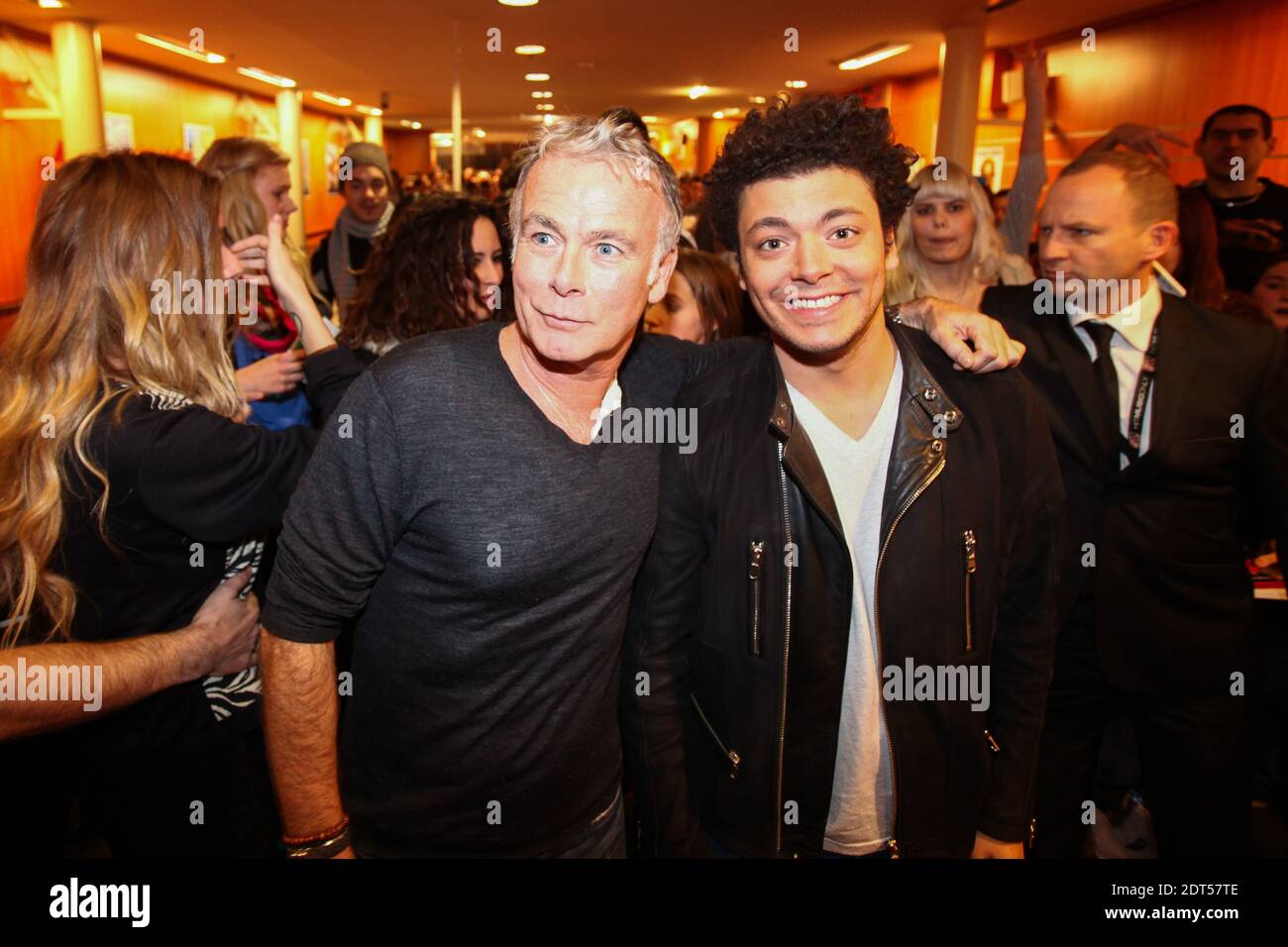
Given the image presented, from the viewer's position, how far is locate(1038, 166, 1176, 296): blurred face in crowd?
2.25 m

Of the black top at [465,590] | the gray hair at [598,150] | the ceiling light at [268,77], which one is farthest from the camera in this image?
the ceiling light at [268,77]

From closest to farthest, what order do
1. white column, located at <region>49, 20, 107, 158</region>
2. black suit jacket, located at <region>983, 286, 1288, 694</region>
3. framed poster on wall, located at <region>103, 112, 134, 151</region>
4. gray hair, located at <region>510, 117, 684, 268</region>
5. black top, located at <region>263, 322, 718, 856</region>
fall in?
1. black top, located at <region>263, 322, 718, 856</region>
2. gray hair, located at <region>510, 117, 684, 268</region>
3. black suit jacket, located at <region>983, 286, 1288, 694</region>
4. white column, located at <region>49, 20, 107, 158</region>
5. framed poster on wall, located at <region>103, 112, 134, 151</region>

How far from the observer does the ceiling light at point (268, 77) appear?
9.45 metres

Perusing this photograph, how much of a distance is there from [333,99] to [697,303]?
38.7ft

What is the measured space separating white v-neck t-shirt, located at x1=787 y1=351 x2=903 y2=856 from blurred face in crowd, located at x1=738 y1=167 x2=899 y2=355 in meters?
0.17

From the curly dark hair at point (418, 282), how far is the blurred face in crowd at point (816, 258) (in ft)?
3.70

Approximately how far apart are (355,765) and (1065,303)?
6.88ft

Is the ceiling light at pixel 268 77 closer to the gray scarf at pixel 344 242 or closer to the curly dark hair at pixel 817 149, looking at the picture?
the gray scarf at pixel 344 242

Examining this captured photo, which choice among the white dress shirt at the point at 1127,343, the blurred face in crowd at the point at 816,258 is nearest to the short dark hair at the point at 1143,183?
the white dress shirt at the point at 1127,343

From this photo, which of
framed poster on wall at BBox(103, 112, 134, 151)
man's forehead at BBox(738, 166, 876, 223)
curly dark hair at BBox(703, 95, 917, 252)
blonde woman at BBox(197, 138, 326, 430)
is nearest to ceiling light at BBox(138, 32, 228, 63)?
framed poster on wall at BBox(103, 112, 134, 151)

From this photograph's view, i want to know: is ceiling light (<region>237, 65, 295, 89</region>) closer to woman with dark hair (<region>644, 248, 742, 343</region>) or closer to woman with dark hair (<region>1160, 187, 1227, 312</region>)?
woman with dark hair (<region>644, 248, 742, 343</region>)

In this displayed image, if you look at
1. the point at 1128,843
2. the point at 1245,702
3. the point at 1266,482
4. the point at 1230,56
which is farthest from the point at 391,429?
the point at 1230,56

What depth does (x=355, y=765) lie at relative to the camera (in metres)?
1.56

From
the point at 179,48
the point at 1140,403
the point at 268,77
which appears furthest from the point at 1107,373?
the point at 268,77
